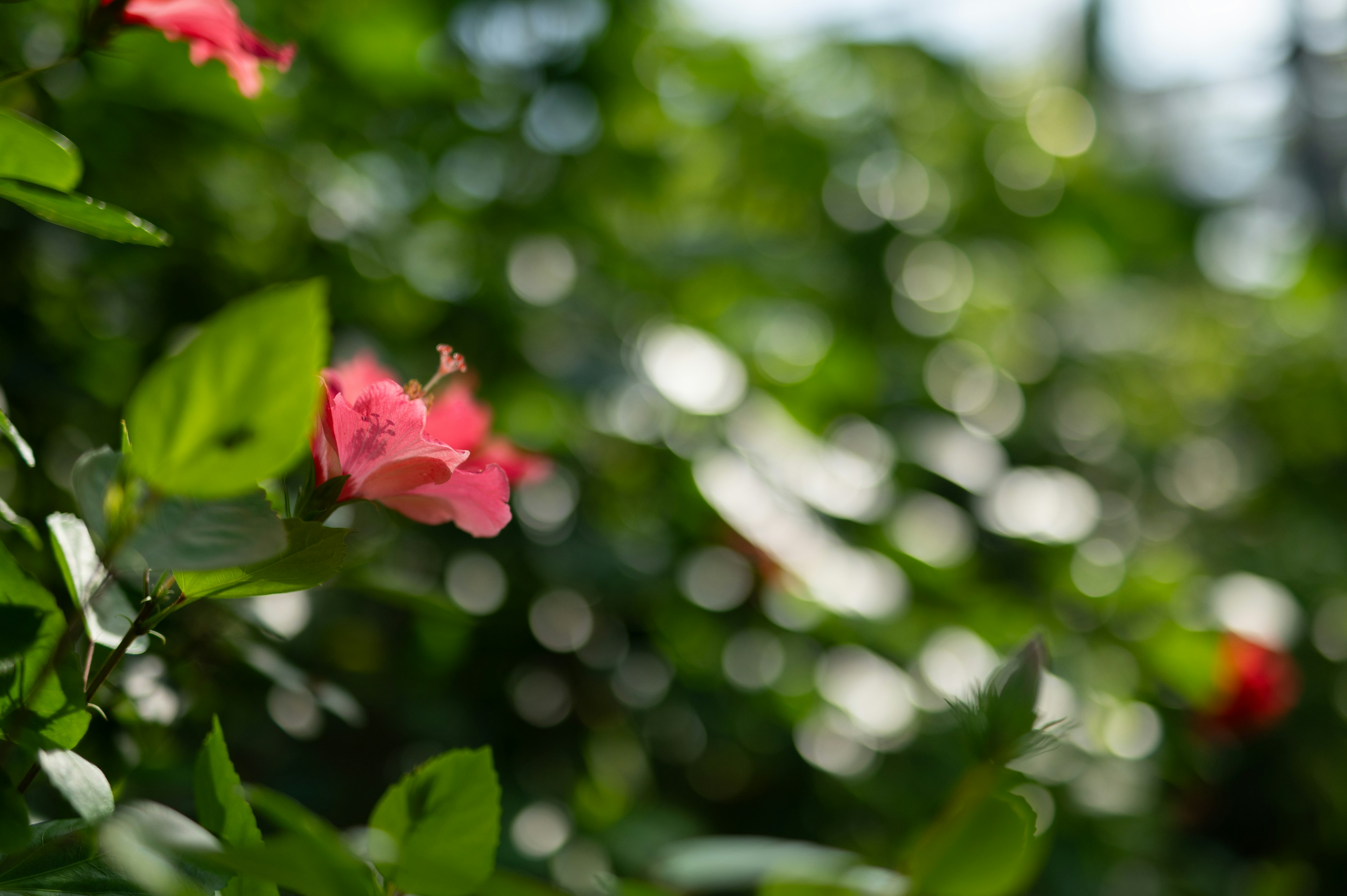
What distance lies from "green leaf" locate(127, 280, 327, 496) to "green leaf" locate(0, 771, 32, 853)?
96 millimetres

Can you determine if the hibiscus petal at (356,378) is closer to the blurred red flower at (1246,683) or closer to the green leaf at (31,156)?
the green leaf at (31,156)

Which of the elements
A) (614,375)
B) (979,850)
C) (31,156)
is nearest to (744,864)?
(979,850)

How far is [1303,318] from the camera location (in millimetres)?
1754

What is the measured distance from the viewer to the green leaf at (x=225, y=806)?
0.24 meters

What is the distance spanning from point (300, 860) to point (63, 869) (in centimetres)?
10

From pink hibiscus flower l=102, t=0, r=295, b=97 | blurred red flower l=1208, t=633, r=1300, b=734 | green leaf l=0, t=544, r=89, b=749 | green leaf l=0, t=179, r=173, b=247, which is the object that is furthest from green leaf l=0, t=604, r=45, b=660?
blurred red flower l=1208, t=633, r=1300, b=734

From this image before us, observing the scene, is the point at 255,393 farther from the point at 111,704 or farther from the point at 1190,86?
the point at 1190,86

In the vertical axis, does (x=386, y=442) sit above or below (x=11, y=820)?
above

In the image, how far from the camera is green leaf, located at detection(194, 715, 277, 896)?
0.79ft

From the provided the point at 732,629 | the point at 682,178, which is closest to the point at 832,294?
the point at 682,178

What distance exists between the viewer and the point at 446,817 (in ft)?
0.84

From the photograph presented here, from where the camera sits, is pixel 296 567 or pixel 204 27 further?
pixel 204 27

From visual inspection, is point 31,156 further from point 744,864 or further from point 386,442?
point 744,864

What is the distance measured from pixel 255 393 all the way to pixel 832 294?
951mm
